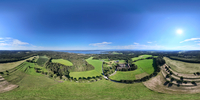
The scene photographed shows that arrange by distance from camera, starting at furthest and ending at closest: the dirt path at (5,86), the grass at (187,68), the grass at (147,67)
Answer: the grass at (147,67)
the grass at (187,68)
the dirt path at (5,86)

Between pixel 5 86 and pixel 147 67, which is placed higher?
pixel 147 67

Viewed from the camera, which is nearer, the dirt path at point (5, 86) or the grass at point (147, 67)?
the dirt path at point (5, 86)

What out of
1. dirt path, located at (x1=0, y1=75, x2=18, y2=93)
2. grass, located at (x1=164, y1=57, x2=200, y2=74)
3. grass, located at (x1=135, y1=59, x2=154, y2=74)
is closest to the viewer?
dirt path, located at (x1=0, y1=75, x2=18, y2=93)

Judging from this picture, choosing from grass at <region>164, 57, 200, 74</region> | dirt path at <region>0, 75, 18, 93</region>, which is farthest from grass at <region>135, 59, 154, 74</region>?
dirt path at <region>0, 75, 18, 93</region>

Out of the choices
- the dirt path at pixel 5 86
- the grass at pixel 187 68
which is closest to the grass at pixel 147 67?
the grass at pixel 187 68

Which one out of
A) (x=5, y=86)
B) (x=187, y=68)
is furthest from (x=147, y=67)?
(x=5, y=86)

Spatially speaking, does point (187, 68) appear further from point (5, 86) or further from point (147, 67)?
point (5, 86)

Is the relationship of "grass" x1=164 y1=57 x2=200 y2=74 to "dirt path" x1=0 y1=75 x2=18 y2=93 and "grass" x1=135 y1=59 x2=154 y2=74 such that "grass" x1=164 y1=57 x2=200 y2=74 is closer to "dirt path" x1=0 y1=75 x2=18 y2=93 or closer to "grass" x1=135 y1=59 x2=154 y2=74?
"grass" x1=135 y1=59 x2=154 y2=74

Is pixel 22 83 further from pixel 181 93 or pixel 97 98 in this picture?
pixel 181 93

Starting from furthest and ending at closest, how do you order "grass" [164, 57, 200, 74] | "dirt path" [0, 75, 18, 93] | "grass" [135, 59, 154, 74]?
"grass" [135, 59, 154, 74] → "grass" [164, 57, 200, 74] → "dirt path" [0, 75, 18, 93]

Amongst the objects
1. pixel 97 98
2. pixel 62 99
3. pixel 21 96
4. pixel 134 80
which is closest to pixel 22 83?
pixel 21 96

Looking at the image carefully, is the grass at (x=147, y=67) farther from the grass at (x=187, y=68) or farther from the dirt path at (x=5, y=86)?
the dirt path at (x=5, y=86)

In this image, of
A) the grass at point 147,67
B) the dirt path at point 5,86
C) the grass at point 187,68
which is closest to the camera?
the dirt path at point 5,86
